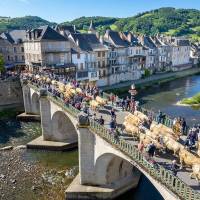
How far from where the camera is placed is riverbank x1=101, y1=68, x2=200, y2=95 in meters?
74.2

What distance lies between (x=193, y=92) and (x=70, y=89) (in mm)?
47895

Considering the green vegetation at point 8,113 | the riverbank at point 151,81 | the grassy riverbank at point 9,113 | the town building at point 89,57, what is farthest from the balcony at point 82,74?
the green vegetation at point 8,113

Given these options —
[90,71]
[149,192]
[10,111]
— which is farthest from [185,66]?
[149,192]

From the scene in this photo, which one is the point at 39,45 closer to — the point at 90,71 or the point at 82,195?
the point at 90,71

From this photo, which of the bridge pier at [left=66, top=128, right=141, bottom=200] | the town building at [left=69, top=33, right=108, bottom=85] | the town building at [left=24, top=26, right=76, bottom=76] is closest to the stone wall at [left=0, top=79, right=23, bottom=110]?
the town building at [left=24, top=26, right=76, bottom=76]

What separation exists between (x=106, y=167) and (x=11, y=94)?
128ft

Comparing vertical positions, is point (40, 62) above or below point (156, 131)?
above

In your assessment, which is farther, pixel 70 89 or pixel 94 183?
pixel 70 89

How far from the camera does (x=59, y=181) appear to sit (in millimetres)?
33938

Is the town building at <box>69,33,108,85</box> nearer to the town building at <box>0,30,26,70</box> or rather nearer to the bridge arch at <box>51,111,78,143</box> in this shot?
the town building at <box>0,30,26,70</box>

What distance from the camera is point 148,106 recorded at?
6456cm

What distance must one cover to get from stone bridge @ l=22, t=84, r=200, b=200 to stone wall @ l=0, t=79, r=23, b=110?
21.8 m

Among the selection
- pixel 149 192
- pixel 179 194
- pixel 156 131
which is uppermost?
pixel 156 131

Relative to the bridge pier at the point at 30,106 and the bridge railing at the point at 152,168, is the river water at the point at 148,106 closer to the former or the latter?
the bridge pier at the point at 30,106
